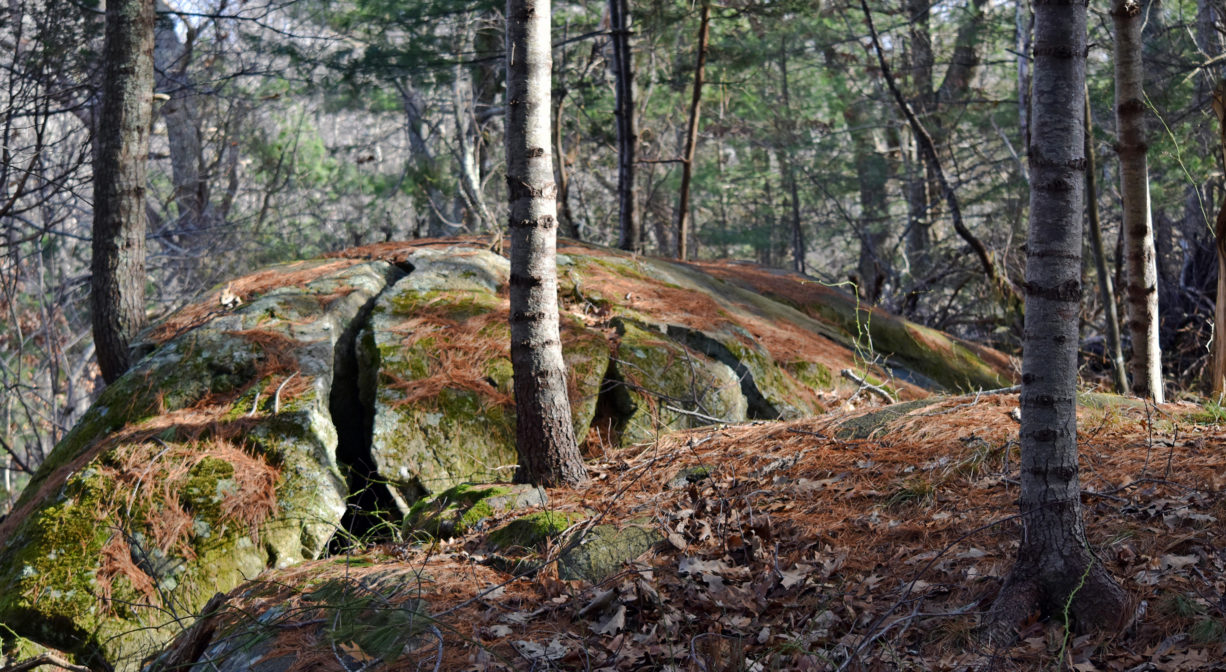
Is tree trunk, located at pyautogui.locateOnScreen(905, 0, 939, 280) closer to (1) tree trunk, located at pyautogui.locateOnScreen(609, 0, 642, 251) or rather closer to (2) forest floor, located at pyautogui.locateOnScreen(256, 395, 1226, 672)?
(1) tree trunk, located at pyautogui.locateOnScreen(609, 0, 642, 251)

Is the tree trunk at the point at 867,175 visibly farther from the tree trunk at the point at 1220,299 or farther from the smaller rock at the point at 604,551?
the smaller rock at the point at 604,551

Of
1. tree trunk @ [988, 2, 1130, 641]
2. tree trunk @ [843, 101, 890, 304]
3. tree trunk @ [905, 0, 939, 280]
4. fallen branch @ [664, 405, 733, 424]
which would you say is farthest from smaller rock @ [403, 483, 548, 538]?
tree trunk @ [843, 101, 890, 304]

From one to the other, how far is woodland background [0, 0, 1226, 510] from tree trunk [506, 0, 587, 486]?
3.51 meters

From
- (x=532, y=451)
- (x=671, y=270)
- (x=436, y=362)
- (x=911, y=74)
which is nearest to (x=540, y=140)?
(x=532, y=451)

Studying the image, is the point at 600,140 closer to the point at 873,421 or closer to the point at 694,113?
the point at 694,113

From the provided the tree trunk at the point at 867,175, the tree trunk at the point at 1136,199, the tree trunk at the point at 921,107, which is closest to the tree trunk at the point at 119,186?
the tree trunk at the point at 1136,199

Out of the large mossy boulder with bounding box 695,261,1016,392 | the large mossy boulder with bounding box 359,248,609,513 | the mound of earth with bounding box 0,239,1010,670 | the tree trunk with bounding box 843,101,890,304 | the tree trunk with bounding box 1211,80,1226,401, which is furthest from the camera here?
the tree trunk with bounding box 843,101,890,304

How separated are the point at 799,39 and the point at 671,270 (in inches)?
281

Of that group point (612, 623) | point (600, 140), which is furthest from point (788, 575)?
point (600, 140)

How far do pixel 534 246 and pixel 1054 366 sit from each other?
7.66ft

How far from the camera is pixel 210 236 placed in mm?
11234

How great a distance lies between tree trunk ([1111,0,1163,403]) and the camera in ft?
15.4

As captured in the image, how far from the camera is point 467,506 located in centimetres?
407

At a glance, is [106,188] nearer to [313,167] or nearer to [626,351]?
[626,351]
